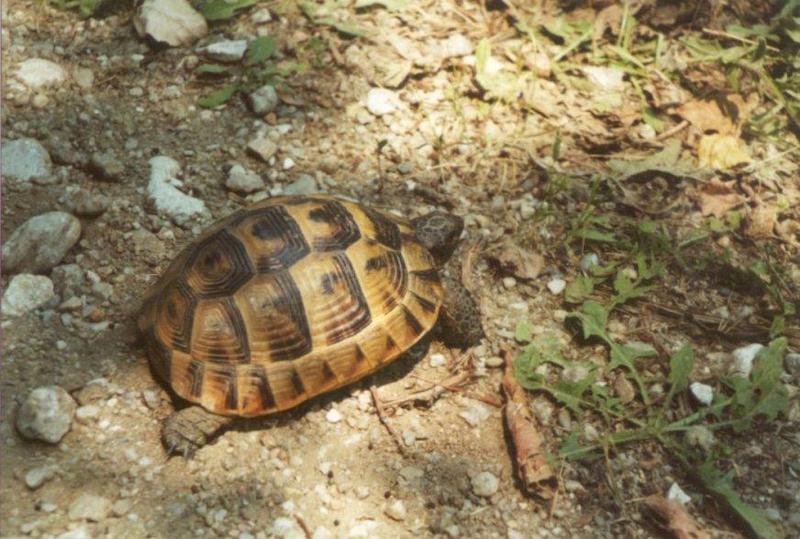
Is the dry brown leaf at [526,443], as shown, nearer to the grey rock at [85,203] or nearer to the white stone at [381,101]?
the white stone at [381,101]

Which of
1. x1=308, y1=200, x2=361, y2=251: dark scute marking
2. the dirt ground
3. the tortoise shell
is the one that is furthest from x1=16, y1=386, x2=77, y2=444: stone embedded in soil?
x1=308, y1=200, x2=361, y2=251: dark scute marking

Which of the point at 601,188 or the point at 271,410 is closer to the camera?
the point at 271,410

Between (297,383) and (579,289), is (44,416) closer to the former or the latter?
(297,383)

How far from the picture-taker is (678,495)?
2850 millimetres

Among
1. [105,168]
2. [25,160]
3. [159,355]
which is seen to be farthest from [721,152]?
[25,160]

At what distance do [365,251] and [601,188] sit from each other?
1.43 m

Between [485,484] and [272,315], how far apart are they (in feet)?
3.39

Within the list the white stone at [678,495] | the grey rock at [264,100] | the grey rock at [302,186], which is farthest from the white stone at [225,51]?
the white stone at [678,495]

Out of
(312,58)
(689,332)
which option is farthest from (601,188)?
(312,58)

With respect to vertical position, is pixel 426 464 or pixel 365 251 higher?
pixel 365 251

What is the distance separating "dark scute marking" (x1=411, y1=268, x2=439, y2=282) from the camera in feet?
10.5

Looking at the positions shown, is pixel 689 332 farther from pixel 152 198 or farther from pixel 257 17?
pixel 257 17

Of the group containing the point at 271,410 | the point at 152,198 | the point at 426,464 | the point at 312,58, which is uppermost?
the point at 312,58

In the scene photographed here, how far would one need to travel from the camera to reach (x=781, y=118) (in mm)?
4133
